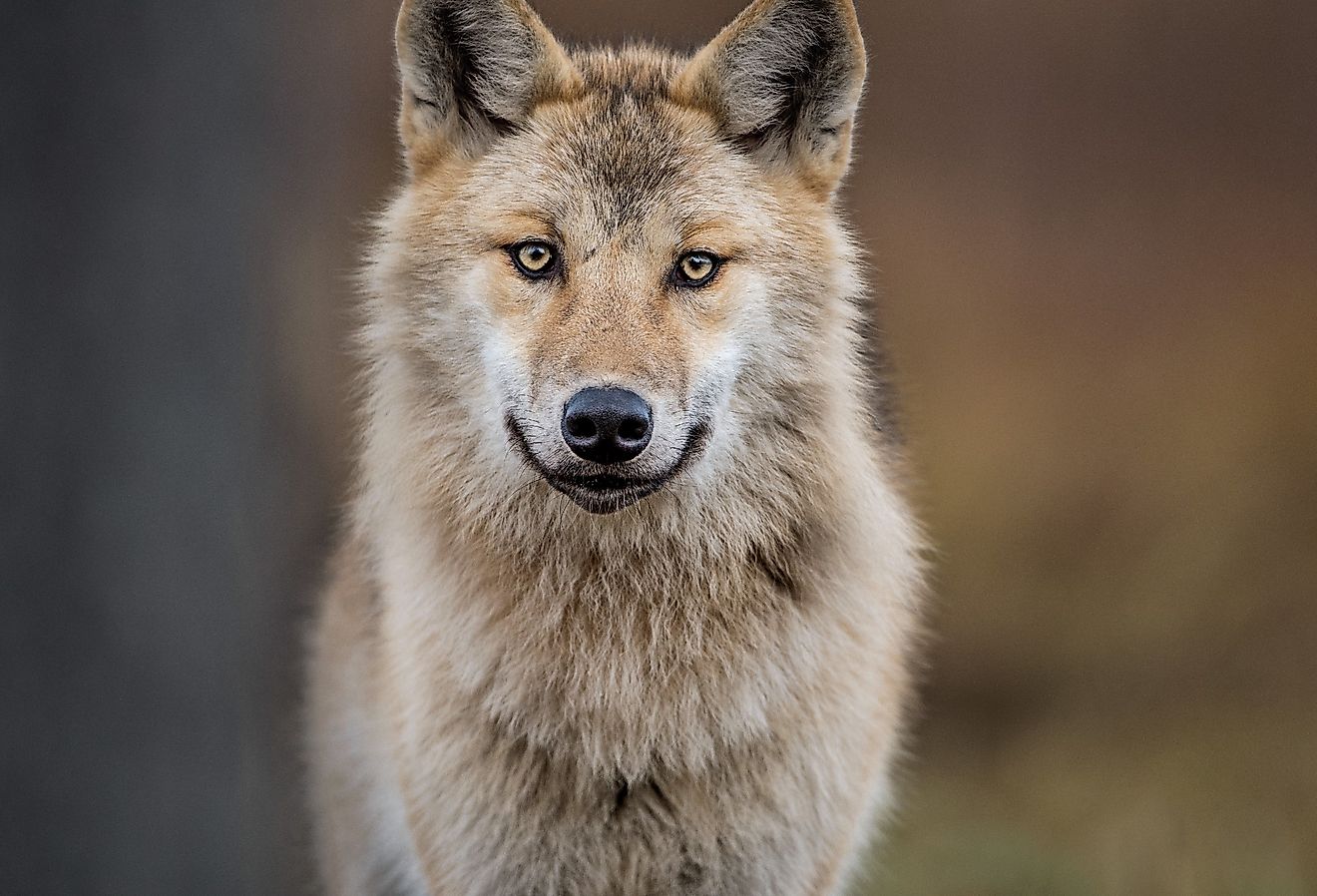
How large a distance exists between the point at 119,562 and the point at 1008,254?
6.31 meters

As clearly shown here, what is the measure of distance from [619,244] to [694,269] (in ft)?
0.63

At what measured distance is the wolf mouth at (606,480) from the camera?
2891 millimetres

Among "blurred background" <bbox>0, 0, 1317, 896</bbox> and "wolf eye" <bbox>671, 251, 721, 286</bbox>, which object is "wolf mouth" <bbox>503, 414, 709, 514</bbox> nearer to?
"wolf eye" <bbox>671, 251, 721, 286</bbox>

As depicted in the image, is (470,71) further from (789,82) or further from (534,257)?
(789,82)

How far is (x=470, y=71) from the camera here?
340 centimetres

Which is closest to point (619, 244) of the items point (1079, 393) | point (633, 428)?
point (633, 428)

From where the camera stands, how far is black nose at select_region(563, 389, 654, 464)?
2754 millimetres

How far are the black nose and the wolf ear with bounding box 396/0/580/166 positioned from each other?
997mm

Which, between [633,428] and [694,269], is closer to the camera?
[633,428]

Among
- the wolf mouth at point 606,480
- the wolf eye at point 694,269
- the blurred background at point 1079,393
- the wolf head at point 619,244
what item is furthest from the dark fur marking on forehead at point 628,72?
the blurred background at point 1079,393

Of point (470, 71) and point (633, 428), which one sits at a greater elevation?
point (470, 71)

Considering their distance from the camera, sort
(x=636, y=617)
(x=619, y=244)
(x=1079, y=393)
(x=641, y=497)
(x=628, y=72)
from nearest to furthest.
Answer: (x=641, y=497), (x=619, y=244), (x=636, y=617), (x=628, y=72), (x=1079, y=393)

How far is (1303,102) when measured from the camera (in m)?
6.72

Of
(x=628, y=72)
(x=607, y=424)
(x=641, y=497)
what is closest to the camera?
(x=607, y=424)
